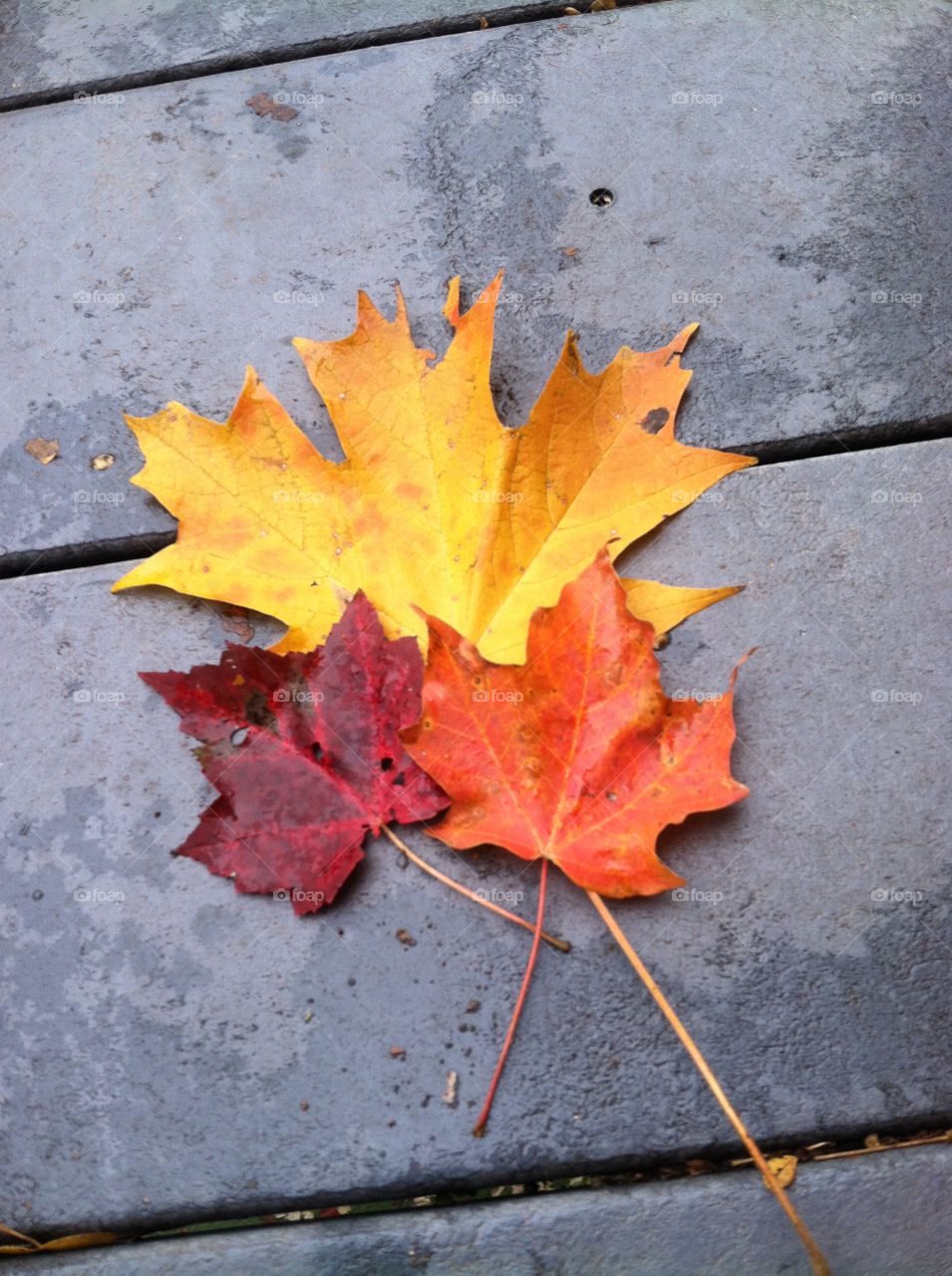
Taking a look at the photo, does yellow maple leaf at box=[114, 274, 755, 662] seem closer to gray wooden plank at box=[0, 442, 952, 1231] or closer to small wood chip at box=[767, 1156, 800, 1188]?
gray wooden plank at box=[0, 442, 952, 1231]

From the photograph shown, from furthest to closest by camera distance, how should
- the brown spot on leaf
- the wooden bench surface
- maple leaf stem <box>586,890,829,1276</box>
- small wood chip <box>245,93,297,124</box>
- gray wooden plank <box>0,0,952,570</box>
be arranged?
small wood chip <box>245,93,297,124</box> < gray wooden plank <box>0,0,952,570</box> < the brown spot on leaf < the wooden bench surface < maple leaf stem <box>586,890,829,1276</box>

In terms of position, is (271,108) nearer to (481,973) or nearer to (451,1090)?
(481,973)

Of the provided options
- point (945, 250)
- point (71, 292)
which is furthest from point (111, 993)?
point (945, 250)

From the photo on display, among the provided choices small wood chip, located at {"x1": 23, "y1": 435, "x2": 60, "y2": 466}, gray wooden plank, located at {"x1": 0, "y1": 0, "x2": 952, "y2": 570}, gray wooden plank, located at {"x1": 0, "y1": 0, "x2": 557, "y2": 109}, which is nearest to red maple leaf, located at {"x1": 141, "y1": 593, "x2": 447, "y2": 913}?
gray wooden plank, located at {"x1": 0, "y1": 0, "x2": 952, "y2": 570}

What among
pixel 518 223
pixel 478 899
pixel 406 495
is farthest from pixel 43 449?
pixel 478 899

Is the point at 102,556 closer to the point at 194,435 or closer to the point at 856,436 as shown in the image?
the point at 194,435
